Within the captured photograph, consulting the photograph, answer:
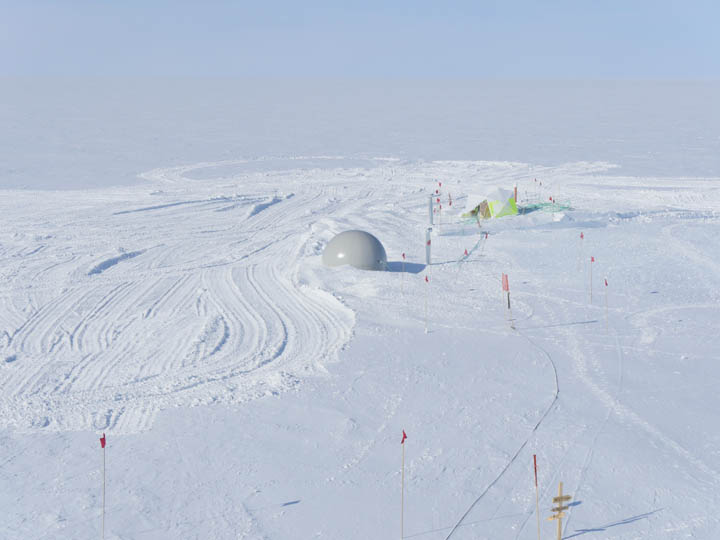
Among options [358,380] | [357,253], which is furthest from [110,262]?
[358,380]

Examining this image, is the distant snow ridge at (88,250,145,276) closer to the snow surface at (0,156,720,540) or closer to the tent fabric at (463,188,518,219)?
the snow surface at (0,156,720,540)

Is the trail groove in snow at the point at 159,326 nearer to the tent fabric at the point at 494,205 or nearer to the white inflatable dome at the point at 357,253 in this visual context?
A: the white inflatable dome at the point at 357,253

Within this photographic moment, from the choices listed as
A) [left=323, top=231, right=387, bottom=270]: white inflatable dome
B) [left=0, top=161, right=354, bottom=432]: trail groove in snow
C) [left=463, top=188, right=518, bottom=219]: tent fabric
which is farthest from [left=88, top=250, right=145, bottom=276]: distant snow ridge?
[left=463, top=188, right=518, bottom=219]: tent fabric

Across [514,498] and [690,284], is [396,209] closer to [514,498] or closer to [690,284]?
[690,284]

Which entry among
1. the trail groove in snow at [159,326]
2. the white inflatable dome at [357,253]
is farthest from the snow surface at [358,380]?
the white inflatable dome at [357,253]

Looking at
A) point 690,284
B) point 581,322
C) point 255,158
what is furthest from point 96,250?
point 255,158

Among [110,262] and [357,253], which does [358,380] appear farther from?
[110,262]
